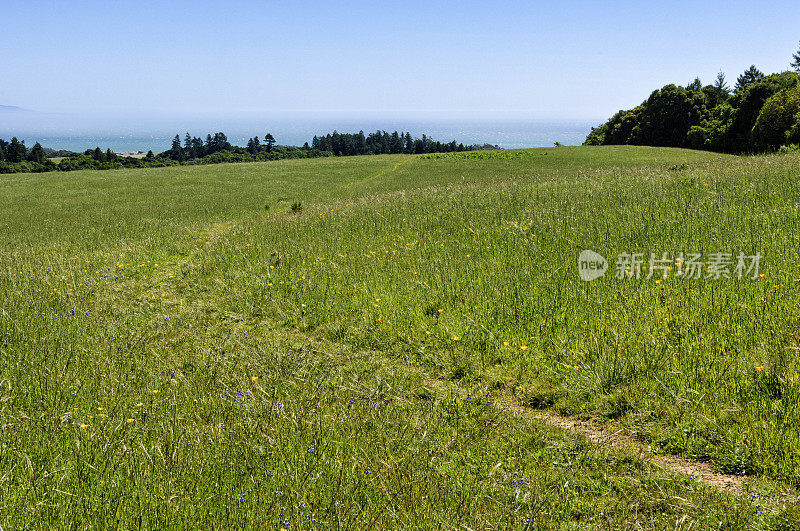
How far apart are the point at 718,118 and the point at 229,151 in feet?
319

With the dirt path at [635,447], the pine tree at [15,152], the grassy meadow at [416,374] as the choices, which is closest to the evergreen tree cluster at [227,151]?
the pine tree at [15,152]

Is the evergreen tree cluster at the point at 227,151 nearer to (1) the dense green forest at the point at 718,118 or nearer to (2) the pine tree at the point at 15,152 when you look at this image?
(2) the pine tree at the point at 15,152

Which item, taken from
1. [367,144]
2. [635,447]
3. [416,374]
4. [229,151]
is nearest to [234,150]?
[229,151]

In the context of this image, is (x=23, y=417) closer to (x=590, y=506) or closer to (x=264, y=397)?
(x=264, y=397)

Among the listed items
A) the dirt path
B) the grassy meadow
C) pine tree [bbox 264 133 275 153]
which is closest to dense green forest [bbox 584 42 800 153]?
the grassy meadow

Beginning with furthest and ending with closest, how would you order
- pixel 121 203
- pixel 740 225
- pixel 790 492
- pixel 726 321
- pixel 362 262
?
1. pixel 121 203
2. pixel 362 262
3. pixel 740 225
4. pixel 726 321
5. pixel 790 492

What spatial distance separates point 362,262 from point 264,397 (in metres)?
4.92

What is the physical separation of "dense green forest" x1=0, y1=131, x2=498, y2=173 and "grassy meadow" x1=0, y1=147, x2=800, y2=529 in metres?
78.4

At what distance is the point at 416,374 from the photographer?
5496mm

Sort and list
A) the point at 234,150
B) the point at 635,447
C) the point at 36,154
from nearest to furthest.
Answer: the point at 635,447 < the point at 36,154 < the point at 234,150

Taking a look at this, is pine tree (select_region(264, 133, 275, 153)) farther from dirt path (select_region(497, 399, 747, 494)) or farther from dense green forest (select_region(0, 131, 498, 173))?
dirt path (select_region(497, 399, 747, 494))

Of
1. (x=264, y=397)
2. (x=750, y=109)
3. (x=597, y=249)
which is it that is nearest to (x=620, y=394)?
(x=264, y=397)

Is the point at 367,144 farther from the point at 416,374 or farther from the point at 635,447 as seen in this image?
the point at 635,447

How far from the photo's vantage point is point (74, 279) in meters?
9.41
